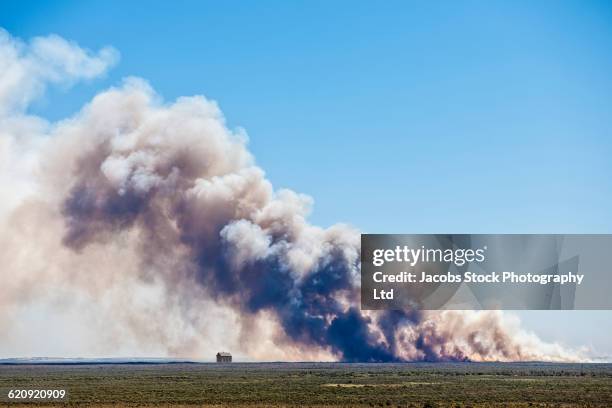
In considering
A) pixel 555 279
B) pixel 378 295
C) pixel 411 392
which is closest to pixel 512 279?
pixel 555 279

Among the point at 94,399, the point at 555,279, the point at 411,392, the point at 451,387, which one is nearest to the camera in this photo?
the point at 555,279

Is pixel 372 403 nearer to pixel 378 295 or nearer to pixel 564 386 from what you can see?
pixel 378 295

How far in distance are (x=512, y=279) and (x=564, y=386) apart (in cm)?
5811

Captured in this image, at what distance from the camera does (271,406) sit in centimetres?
8306

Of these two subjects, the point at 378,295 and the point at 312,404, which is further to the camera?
the point at 312,404

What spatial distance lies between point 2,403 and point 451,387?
64102mm

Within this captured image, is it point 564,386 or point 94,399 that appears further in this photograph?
point 564,386

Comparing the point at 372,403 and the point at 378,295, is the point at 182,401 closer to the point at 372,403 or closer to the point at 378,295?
the point at 372,403

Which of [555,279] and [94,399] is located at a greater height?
[555,279]

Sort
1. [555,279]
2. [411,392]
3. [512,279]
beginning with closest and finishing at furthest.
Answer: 1. [512,279]
2. [555,279]
3. [411,392]

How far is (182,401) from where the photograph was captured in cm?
9100

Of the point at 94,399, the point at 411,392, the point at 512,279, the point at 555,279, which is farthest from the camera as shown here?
the point at 411,392

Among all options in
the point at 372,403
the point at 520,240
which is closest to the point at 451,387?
the point at 372,403

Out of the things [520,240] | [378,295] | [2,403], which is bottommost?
[2,403]
